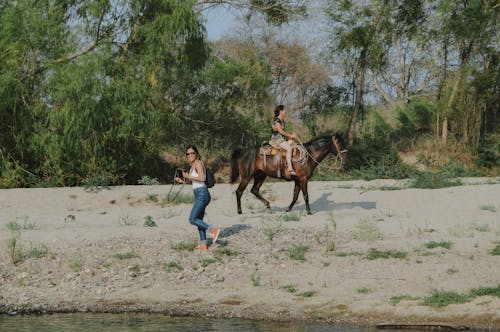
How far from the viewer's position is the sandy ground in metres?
9.91

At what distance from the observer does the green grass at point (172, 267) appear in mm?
11586

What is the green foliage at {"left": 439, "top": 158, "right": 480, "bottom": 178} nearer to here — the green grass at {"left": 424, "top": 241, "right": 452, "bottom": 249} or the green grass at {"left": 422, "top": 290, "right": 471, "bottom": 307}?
the green grass at {"left": 424, "top": 241, "right": 452, "bottom": 249}

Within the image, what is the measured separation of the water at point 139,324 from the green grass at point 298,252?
2.59 metres

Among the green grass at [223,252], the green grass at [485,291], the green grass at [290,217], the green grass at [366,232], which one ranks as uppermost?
the green grass at [290,217]

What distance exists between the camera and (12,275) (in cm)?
1156

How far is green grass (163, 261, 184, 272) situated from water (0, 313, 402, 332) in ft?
5.67

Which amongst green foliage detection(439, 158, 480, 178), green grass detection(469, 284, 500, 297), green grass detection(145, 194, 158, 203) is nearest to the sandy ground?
green grass detection(469, 284, 500, 297)

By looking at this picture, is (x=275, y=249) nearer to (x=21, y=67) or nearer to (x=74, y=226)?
(x=74, y=226)

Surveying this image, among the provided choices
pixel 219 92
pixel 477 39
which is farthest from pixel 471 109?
pixel 219 92

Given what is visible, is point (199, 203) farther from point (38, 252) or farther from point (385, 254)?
point (385, 254)

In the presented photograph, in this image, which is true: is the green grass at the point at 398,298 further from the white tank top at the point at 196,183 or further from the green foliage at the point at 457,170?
the green foliage at the point at 457,170

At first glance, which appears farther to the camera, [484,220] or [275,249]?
[484,220]

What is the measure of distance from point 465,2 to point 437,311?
19090 millimetres

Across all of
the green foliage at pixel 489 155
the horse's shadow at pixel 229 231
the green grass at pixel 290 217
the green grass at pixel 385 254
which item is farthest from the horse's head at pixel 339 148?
the green foliage at pixel 489 155
